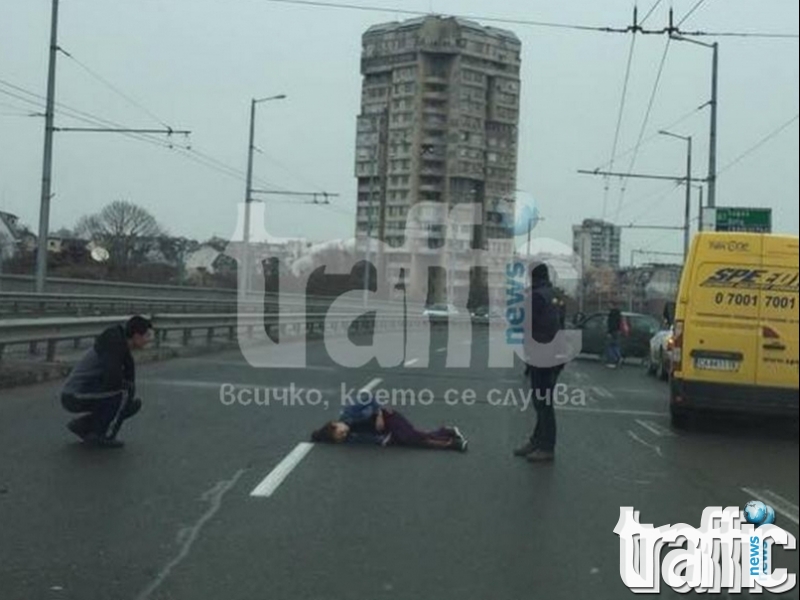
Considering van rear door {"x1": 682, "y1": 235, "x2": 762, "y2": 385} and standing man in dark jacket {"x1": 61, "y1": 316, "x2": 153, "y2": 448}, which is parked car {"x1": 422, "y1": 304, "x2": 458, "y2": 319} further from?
standing man in dark jacket {"x1": 61, "y1": 316, "x2": 153, "y2": 448}

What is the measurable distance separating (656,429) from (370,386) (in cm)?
630

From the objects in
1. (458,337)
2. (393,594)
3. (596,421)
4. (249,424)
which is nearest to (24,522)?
(393,594)

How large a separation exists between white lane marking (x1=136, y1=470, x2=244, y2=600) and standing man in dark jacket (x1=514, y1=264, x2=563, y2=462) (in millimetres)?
2943

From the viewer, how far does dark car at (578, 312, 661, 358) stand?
97.5 ft

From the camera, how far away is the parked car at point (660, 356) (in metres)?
22.7

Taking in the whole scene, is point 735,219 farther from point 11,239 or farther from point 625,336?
point 11,239

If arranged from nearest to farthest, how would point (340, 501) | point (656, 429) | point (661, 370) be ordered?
1. point (340, 501)
2. point (656, 429)
3. point (661, 370)

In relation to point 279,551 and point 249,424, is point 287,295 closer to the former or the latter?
point 249,424

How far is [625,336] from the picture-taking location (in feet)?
98.1

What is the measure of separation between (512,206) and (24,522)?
133 feet

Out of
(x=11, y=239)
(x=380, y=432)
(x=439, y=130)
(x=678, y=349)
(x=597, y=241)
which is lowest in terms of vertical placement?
(x=380, y=432)

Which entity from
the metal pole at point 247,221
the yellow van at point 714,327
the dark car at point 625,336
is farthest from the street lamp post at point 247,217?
the yellow van at point 714,327

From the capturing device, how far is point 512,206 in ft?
153
